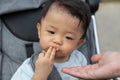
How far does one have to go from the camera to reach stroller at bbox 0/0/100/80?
3156 mm

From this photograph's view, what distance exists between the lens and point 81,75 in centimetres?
274

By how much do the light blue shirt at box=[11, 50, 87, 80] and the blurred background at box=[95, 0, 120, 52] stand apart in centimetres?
234

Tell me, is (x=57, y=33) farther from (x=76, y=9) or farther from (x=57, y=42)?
(x=76, y=9)

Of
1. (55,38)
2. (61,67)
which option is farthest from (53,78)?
(55,38)

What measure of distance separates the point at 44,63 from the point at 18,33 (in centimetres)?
57

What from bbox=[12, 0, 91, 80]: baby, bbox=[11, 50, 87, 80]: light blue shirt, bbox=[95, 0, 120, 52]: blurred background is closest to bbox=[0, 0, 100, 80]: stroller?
bbox=[11, 50, 87, 80]: light blue shirt

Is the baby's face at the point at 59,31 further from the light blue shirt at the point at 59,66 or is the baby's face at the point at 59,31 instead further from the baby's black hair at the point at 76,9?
the light blue shirt at the point at 59,66

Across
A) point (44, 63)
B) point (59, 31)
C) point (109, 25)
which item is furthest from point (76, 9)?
point (109, 25)

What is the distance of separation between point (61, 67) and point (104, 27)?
131 inches

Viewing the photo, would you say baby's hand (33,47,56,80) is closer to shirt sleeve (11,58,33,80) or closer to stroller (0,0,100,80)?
shirt sleeve (11,58,33,80)

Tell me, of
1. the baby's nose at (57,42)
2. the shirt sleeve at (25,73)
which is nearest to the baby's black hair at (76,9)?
the baby's nose at (57,42)

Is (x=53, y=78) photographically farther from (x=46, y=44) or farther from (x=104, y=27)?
(x=104, y=27)

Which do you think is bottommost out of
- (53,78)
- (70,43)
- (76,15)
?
(53,78)

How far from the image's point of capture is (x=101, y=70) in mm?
2764
